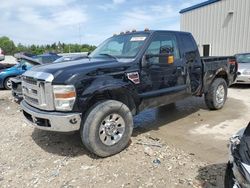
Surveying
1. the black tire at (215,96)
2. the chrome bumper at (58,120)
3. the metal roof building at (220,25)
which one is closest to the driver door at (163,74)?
the black tire at (215,96)

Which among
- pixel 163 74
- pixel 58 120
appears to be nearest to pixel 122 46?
pixel 163 74

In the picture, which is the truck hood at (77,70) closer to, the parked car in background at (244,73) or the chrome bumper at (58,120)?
the chrome bumper at (58,120)

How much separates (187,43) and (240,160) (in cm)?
400

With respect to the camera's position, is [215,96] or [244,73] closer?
[215,96]

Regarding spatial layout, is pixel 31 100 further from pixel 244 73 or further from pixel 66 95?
pixel 244 73

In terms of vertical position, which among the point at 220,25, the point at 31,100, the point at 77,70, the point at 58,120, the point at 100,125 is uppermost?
the point at 220,25

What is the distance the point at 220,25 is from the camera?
55.3 ft

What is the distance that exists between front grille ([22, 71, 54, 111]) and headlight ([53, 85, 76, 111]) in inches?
4.3

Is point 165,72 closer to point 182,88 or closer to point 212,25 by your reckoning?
point 182,88

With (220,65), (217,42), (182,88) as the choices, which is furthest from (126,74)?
(217,42)

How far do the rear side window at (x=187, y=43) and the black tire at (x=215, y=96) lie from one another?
1171 millimetres

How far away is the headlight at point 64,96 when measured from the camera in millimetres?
3729

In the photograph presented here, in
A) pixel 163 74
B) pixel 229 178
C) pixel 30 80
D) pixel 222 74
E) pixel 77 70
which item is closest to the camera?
pixel 229 178

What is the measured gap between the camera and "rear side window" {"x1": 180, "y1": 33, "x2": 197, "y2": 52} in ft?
18.7
